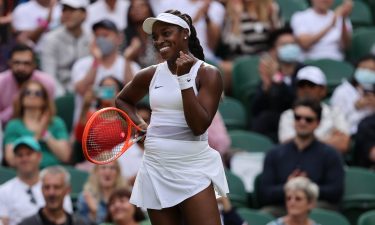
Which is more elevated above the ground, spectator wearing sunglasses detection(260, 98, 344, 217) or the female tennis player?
the female tennis player

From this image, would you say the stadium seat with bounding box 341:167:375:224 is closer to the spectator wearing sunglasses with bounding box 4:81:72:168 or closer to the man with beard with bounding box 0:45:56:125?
the spectator wearing sunglasses with bounding box 4:81:72:168

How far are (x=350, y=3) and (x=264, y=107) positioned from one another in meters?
2.15

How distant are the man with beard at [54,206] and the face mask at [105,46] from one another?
2.37 metres

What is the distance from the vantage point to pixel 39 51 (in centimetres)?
1205

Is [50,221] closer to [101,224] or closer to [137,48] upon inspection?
[101,224]

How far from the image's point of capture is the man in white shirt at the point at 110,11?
493 inches

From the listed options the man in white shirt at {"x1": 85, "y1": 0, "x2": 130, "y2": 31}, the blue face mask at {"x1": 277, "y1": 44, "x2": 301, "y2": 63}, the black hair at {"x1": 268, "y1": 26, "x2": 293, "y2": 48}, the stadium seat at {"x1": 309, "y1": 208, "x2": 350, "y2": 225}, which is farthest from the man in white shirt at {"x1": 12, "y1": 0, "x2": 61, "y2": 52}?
the stadium seat at {"x1": 309, "y1": 208, "x2": 350, "y2": 225}

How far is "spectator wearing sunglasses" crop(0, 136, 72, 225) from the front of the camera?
371 inches

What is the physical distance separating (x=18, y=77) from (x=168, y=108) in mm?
4601

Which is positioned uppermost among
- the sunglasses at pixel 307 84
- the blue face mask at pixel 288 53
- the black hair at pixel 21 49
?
the black hair at pixel 21 49

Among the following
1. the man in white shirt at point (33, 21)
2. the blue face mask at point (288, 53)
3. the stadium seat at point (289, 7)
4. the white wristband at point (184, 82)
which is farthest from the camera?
the stadium seat at point (289, 7)

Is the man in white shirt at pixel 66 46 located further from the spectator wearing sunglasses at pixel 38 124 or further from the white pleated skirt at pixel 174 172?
the white pleated skirt at pixel 174 172

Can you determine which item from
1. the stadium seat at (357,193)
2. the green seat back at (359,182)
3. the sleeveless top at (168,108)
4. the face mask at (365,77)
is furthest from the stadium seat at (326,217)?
the sleeveless top at (168,108)

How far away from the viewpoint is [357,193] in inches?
414
